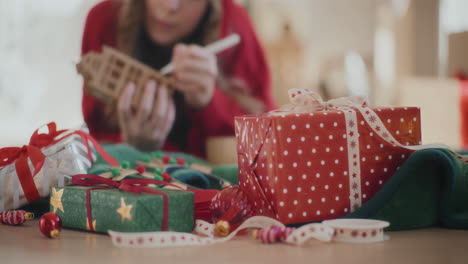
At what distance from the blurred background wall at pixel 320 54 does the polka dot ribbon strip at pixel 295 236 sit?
1438 millimetres

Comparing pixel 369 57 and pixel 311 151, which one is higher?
pixel 369 57

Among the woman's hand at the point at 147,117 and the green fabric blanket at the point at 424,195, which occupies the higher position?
the woman's hand at the point at 147,117

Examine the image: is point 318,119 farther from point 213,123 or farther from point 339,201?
point 213,123

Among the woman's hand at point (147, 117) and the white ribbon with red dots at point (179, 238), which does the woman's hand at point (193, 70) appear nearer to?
the woman's hand at point (147, 117)

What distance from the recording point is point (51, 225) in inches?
36.0

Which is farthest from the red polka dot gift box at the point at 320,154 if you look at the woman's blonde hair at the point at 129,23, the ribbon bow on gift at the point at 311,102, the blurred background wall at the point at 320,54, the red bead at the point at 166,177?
the blurred background wall at the point at 320,54

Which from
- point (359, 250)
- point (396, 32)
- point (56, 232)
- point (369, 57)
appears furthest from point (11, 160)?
point (396, 32)

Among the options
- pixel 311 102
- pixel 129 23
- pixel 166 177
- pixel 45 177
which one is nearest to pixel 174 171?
pixel 166 177

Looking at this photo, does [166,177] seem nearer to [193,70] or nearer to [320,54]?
[193,70]

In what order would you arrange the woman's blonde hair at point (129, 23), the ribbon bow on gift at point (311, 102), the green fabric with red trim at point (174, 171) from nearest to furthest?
1. the ribbon bow on gift at point (311, 102)
2. the green fabric with red trim at point (174, 171)
3. the woman's blonde hair at point (129, 23)

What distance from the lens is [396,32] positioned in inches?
147

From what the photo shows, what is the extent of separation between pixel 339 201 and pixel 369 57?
283 centimetres

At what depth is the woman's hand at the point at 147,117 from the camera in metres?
1.79

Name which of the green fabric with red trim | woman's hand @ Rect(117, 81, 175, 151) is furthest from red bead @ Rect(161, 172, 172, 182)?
woman's hand @ Rect(117, 81, 175, 151)
